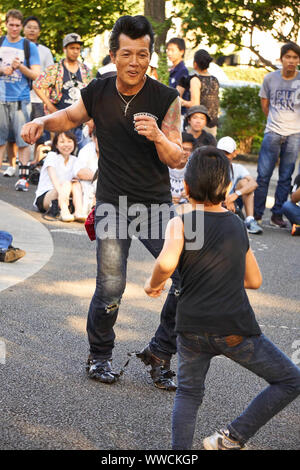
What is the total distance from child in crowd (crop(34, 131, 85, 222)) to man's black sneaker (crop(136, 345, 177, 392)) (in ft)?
16.8

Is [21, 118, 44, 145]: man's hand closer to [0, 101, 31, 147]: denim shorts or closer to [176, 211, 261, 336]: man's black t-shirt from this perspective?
[176, 211, 261, 336]: man's black t-shirt

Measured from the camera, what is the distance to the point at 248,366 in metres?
3.48

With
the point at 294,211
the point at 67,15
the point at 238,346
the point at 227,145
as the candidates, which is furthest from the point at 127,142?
the point at 67,15

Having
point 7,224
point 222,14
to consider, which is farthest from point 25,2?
point 7,224

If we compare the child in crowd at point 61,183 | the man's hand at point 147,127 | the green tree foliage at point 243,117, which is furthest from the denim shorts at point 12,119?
the green tree foliage at point 243,117

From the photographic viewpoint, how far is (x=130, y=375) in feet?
15.6

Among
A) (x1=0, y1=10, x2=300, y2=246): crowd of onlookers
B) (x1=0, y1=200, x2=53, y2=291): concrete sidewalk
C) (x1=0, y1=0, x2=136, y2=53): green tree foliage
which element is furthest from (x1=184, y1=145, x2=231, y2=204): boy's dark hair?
(x1=0, y1=0, x2=136, y2=53): green tree foliage

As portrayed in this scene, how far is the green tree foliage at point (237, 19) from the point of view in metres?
16.3

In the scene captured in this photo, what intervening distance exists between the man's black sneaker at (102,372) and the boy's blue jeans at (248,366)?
3.69 feet

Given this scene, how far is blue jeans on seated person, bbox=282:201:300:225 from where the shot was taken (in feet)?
33.1

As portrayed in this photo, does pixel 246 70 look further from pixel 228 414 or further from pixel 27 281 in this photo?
pixel 228 414

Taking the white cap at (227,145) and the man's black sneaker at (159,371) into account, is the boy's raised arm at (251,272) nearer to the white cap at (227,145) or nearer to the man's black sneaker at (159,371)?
the man's black sneaker at (159,371)

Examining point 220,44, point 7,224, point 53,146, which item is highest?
point 220,44
